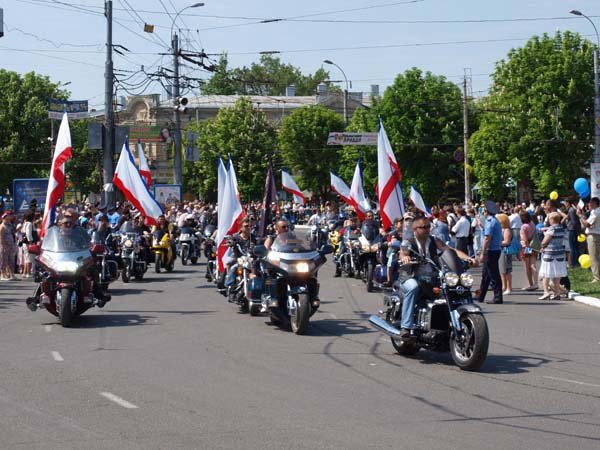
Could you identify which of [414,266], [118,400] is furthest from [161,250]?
[118,400]

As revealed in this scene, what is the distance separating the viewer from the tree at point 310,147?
85.1 meters

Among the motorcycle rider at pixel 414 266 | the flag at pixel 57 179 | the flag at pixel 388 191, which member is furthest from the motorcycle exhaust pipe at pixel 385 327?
the flag at pixel 57 179

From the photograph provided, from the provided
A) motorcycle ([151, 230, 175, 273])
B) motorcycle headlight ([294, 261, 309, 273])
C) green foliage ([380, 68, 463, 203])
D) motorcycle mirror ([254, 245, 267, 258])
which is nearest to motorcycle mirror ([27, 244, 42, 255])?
motorcycle mirror ([254, 245, 267, 258])

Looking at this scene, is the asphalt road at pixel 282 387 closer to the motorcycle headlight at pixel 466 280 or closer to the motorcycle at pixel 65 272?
the motorcycle at pixel 65 272

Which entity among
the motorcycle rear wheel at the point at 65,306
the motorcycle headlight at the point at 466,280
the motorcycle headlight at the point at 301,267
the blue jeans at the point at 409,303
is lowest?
the motorcycle rear wheel at the point at 65,306

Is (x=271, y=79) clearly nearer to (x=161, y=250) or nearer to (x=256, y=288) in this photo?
(x=161, y=250)

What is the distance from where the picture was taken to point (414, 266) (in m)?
11.1

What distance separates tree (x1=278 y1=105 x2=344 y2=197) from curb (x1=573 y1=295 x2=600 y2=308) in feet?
219

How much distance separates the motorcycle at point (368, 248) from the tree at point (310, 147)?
62.3 m

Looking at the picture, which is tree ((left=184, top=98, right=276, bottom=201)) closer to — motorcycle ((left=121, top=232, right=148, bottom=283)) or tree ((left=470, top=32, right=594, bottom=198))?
tree ((left=470, top=32, right=594, bottom=198))

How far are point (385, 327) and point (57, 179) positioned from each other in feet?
27.3

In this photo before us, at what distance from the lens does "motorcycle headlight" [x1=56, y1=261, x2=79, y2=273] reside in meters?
14.7

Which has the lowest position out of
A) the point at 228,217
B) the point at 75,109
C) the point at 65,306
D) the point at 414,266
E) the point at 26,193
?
the point at 65,306

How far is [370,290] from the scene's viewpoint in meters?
20.7
